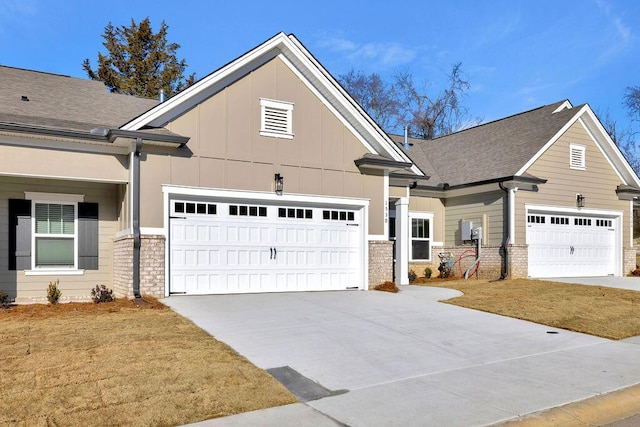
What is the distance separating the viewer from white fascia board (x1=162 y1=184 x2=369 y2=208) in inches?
507

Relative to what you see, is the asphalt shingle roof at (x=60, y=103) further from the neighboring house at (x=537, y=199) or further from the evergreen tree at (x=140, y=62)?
the evergreen tree at (x=140, y=62)

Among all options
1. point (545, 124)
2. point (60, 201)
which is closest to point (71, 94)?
point (60, 201)

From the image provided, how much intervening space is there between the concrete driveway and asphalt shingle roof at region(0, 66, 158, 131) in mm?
4710

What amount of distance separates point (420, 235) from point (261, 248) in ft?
27.5

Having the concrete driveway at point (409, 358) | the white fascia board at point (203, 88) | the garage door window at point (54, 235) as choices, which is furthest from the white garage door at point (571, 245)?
the garage door window at point (54, 235)

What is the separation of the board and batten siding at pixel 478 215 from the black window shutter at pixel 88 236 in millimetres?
12557

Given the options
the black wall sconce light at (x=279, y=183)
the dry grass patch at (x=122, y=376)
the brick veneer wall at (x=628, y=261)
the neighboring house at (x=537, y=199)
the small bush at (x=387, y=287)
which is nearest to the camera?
the dry grass patch at (x=122, y=376)

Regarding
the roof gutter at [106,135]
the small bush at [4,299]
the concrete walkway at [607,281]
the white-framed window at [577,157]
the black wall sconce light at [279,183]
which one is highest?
the white-framed window at [577,157]

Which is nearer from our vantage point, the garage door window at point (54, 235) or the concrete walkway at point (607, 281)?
the garage door window at point (54, 235)

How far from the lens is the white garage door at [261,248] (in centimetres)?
1300

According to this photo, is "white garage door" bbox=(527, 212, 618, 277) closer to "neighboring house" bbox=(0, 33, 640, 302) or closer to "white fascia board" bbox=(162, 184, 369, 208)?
"neighboring house" bbox=(0, 33, 640, 302)

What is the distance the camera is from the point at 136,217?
12.3 meters

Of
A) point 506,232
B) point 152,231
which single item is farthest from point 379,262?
point 152,231

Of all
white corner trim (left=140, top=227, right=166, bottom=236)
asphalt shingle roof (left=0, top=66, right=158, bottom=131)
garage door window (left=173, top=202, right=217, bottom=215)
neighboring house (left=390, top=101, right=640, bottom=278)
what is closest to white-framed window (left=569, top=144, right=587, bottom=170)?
neighboring house (left=390, top=101, right=640, bottom=278)
